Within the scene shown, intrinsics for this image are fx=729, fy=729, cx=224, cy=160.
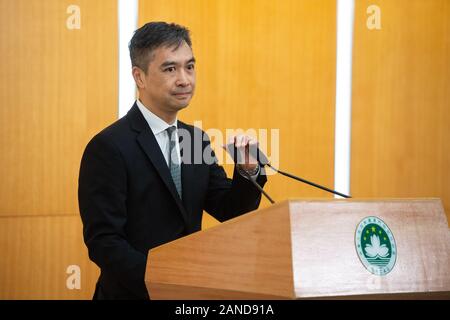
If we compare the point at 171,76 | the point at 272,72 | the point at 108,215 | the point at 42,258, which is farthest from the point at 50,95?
the point at 108,215

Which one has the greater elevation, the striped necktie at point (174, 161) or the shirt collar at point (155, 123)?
the shirt collar at point (155, 123)

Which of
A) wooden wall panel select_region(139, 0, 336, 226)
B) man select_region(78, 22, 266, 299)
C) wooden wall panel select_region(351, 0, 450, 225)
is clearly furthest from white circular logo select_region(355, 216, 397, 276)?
wooden wall panel select_region(351, 0, 450, 225)

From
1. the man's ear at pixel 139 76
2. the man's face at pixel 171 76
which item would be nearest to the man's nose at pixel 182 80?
the man's face at pixel 171 76

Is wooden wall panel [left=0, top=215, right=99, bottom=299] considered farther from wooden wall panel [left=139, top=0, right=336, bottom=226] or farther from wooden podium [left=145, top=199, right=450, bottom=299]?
wooden podium [left=145, top=199, right=450, bottom=299]

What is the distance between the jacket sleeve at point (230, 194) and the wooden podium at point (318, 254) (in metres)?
0.59

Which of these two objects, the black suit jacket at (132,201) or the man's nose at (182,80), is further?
the man's nose at (182,80)

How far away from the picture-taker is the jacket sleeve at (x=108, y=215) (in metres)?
2.13

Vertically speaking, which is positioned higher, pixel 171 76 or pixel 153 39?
pixel 153 39

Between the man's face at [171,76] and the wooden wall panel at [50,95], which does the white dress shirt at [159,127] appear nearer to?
the man's face at [171,76]

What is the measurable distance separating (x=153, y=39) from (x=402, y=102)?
2900 millimetres

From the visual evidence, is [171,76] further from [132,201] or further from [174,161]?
[132,201]

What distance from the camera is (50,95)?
4316mm

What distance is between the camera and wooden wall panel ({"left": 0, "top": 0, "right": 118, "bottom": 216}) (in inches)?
168

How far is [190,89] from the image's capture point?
2496mm
